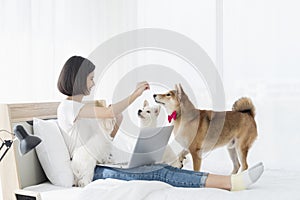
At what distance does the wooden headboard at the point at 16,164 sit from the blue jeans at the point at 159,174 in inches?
13.3

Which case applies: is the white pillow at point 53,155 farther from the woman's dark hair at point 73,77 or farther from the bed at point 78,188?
the woman's dark hair at point 73,77

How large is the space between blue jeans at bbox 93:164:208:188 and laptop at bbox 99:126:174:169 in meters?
0.04

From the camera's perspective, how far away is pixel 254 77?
3.35m

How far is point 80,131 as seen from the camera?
88.7 inches

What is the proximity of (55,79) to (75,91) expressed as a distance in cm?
65

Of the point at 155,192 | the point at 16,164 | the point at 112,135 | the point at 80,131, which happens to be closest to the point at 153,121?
the point at 112,135

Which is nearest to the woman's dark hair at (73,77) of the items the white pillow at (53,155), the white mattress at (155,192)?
the white pillow at (53,155)

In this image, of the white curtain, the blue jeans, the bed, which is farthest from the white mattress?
the white curtain

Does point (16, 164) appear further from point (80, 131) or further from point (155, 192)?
point (155, 192)

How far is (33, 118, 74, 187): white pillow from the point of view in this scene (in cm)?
217

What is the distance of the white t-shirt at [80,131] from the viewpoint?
2221mm

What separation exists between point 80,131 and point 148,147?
1.30 feet

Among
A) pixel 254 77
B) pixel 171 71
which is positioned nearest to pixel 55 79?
pixel 171 71

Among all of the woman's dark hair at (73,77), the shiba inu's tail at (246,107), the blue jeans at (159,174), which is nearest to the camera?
the blue jeans at (159,174)
